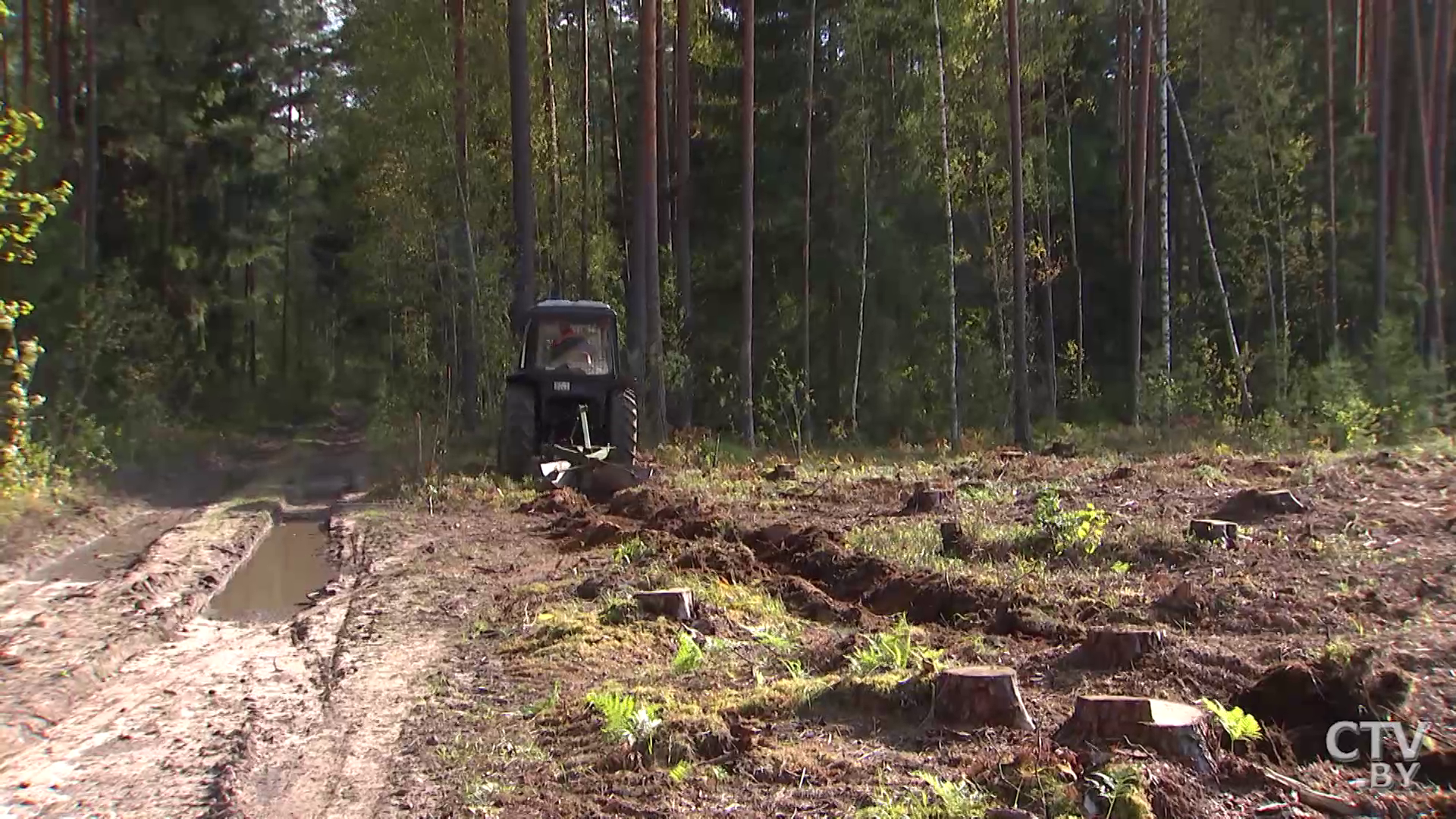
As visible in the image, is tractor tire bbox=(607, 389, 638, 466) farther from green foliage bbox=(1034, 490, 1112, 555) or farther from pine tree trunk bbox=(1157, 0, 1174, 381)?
pine tree trunk bbox=(1157, 0, 1174, 381)

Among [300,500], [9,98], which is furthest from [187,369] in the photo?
[300,500]

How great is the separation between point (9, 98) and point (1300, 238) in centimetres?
2890

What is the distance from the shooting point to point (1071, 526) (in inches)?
384

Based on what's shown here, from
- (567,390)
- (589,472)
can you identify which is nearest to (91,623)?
(589,472)

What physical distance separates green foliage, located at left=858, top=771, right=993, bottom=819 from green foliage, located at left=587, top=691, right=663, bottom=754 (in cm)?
122

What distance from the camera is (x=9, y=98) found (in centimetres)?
2538

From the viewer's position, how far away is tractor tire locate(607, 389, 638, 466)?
17.2 m

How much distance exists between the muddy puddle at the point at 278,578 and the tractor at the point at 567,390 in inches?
124

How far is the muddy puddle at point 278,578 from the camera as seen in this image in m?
10.1

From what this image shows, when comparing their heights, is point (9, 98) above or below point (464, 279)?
above

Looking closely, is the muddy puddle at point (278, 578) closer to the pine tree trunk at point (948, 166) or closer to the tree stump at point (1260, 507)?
the tree stump at point (1260, 507)

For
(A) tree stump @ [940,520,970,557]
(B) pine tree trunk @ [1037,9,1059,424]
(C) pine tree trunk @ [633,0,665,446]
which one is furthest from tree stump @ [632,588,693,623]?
(B) pine tree trunk @ [1037,9,1059,424]

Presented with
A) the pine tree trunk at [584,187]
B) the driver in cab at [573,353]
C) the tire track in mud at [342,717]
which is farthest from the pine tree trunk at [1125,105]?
the tire track in mud at [342,717]

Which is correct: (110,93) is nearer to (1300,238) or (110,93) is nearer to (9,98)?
(9,98)
